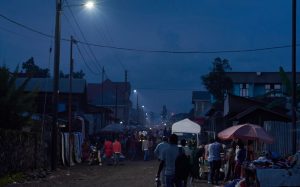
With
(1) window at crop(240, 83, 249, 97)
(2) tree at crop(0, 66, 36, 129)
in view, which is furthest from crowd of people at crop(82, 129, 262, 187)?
(1) window at crop(240, 83, 249, 97)

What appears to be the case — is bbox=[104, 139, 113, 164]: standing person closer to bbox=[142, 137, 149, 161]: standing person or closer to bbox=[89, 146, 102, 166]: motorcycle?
bbox=[89, 146, 102, 166]: motorcycle

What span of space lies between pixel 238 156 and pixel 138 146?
86.4 ft

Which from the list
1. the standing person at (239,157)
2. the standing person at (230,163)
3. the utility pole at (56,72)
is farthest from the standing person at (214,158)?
the utility pole at (56,72)

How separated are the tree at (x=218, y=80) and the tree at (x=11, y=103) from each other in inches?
1262

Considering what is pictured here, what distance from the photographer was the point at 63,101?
5747cm

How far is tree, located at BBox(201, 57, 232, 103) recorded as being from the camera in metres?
58.4

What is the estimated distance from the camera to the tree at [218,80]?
5844 centimetres

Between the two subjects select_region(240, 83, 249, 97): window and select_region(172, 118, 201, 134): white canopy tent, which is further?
select_region(240, 83, 249, 97): window

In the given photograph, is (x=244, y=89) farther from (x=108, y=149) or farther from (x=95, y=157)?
(x=108, y=149)

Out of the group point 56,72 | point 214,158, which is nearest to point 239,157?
point 214,158

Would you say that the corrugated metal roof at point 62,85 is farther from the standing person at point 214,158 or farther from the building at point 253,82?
the standing person at point 214,158

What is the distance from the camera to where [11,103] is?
28.2 metres

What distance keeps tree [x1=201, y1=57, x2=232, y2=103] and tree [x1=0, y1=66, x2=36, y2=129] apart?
32.1m

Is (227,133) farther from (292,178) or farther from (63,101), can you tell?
(63,101)
